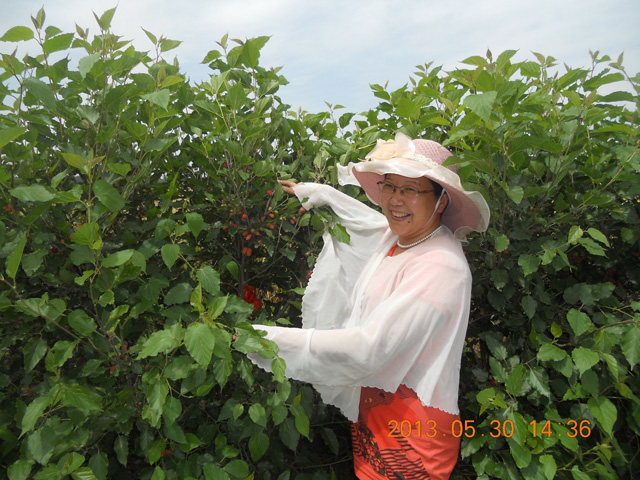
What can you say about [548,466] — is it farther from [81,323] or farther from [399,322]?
[81,323]

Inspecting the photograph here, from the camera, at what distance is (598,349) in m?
2.12

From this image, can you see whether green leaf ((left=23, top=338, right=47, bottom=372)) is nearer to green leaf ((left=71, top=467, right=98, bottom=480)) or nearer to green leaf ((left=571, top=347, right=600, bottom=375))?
green leaf ((left=71, top=467, right=98, bottom=480))

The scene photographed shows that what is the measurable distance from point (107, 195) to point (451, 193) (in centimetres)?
131

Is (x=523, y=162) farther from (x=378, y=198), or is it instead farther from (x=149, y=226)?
(x=149, y=226)

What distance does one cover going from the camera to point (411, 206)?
2008 millimetres

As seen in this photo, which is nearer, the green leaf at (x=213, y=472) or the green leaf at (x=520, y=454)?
the green leaf at (x=213, y=472)

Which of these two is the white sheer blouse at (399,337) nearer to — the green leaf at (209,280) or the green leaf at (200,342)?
the green leaf at (209,280)

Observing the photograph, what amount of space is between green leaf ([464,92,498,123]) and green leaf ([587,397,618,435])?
4.52ft

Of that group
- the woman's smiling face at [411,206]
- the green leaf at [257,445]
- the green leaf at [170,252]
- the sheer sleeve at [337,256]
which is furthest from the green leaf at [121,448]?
the woman's smiling face at [411,206]

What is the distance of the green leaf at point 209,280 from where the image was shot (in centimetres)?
173

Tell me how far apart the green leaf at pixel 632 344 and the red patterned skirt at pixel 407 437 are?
0.76 meters

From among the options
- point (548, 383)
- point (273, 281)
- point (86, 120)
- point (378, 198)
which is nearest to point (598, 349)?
point (548, 383)

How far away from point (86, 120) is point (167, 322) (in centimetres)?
82
